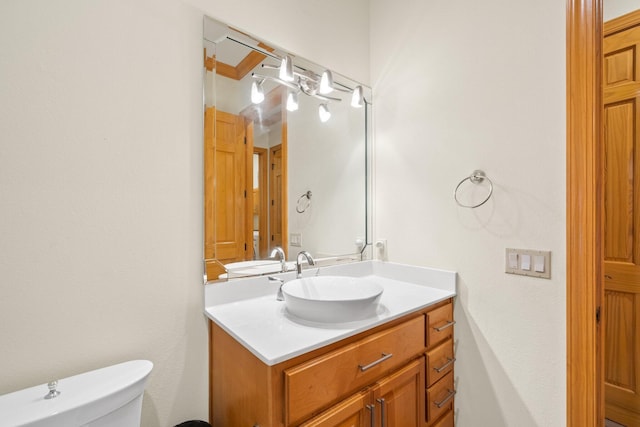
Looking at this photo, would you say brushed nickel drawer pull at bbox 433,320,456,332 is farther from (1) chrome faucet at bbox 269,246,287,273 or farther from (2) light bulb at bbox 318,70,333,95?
(2) light bulb at bbox 318,70,333,95

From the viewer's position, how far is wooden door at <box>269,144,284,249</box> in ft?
4.69

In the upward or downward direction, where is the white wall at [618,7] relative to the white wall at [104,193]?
upward

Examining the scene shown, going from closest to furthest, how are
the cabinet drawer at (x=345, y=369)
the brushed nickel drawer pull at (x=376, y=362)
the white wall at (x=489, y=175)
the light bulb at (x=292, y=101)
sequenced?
the cabinet drawer at (x=345, y=369) < the brushed nickel drawer pull at (x=376, y=362) < the white wall at (x=489, y=175) < the light bulb at (x=292, y=101)

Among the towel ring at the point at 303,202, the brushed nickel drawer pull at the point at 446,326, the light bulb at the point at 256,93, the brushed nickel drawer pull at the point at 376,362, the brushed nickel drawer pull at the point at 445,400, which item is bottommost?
the brushed nickel drawer pull at the point at 445,400

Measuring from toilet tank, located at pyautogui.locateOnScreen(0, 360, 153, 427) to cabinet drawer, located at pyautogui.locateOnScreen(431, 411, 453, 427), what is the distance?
1.22 meters

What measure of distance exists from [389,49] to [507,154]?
37.6 inches

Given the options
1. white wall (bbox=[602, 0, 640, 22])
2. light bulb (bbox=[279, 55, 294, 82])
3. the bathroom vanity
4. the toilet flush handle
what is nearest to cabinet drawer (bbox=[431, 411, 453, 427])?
the bathroom vanity

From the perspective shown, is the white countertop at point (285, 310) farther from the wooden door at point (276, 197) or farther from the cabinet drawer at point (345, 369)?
the wooden door at point (276, 197)

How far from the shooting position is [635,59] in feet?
5.42

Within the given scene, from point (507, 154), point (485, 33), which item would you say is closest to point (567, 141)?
point (507, 154)

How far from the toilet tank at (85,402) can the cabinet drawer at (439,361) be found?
107 cm

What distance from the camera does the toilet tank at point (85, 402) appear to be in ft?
2.27

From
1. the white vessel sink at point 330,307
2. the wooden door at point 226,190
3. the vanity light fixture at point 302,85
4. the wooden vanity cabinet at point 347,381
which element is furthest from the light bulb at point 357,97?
the wooden vanity cabinet at point 347,381

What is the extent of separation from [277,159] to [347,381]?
1.01 metres
